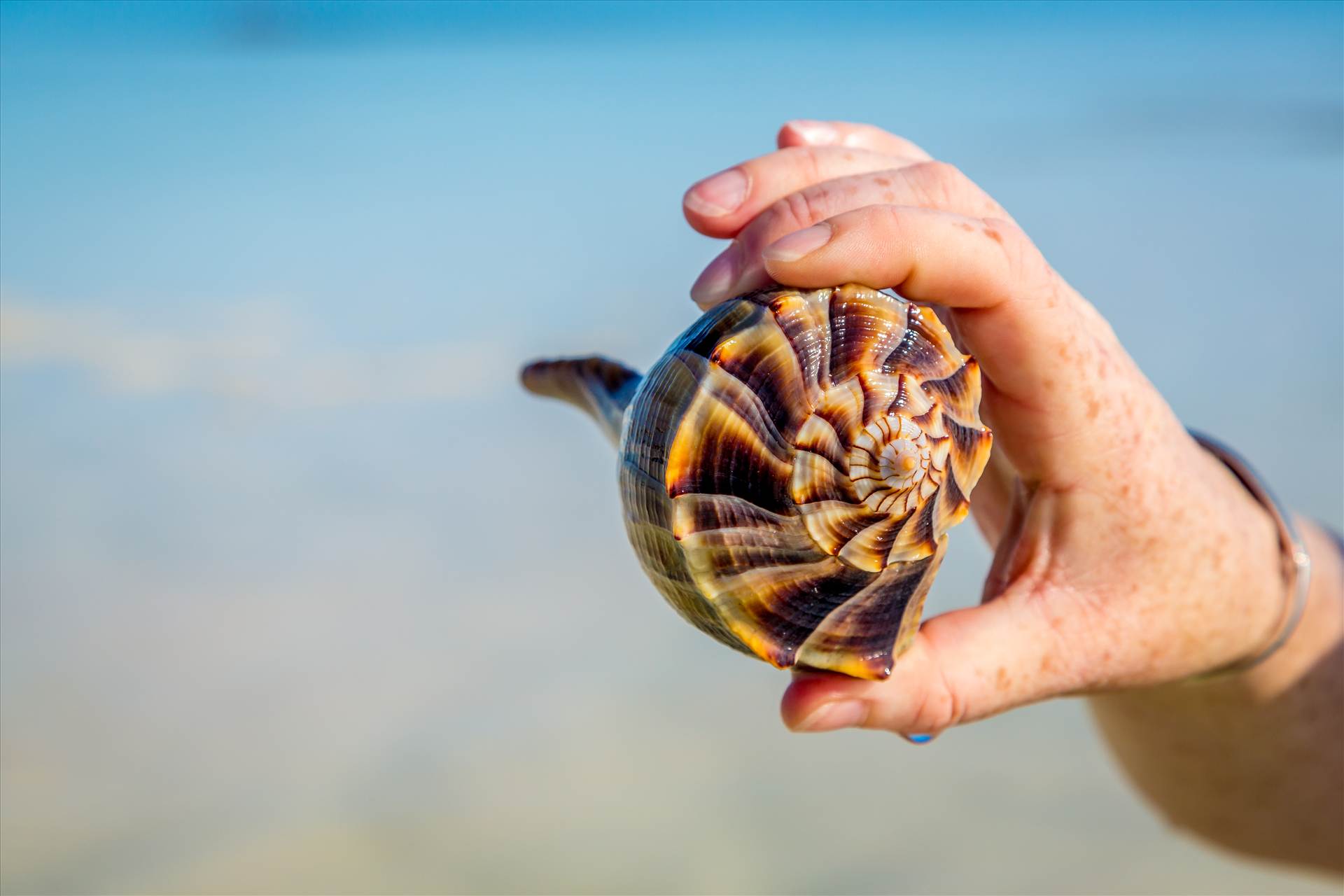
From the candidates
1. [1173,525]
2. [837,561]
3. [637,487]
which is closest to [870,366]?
[837,561]

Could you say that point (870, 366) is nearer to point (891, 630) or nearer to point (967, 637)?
point (891, 630)

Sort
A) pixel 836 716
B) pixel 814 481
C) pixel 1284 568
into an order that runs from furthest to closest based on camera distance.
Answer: pixel 1284 568 < pixel 836 716 < pixel 814 481

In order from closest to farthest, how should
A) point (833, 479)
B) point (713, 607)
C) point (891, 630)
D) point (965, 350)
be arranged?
1. point (833, 479)
2. point (713, 607)
3. point (891, 630)
4. point (965, 350)

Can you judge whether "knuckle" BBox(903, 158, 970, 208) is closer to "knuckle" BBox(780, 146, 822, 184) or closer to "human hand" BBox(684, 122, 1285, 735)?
"human hand" BBox(684, 122, 1285, 735)

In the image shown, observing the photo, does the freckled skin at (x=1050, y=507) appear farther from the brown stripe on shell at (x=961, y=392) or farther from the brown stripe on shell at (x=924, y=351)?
the brown stripe on shell at (x=961, y=392)

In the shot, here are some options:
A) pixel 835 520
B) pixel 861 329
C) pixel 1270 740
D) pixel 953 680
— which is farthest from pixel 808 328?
pixel 1270 740

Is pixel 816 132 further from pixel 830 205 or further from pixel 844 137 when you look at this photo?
pixel 830 205
